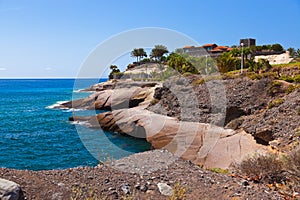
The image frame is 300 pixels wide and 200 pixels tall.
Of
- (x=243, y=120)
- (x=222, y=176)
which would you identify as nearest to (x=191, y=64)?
(x=243, y=120)

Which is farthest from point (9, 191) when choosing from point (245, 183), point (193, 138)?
point (193, 138)

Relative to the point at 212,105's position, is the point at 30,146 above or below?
below

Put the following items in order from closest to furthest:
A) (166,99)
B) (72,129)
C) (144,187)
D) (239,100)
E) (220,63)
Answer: (144,187)
(239,100)
(72,129)
(166,99)
(220,63)

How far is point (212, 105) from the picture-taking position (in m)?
22.1

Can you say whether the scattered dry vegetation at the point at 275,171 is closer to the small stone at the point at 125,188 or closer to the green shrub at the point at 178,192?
the green shrub at the point at 178,192

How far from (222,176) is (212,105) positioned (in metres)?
15.1

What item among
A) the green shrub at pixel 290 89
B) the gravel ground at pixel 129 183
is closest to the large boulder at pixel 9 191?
the gravel ground at pixel 129 183

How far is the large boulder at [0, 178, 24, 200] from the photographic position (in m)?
4.89

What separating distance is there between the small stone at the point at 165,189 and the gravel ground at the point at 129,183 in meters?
0.08

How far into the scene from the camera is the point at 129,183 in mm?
6543

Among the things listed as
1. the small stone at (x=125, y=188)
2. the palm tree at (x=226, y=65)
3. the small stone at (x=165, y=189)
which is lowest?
the small stone at (x=165, y=189)

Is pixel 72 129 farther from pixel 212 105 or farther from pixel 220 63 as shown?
pixel 220 63

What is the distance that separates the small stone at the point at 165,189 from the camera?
6.18 m

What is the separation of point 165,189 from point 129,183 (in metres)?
0.90
